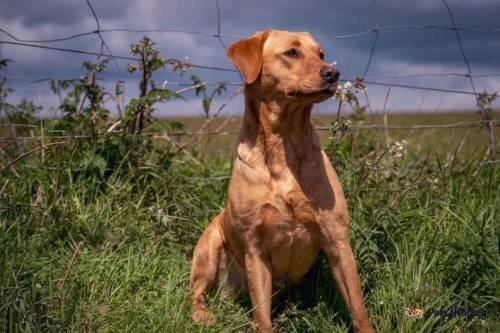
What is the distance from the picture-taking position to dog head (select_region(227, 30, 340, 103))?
9.78ft

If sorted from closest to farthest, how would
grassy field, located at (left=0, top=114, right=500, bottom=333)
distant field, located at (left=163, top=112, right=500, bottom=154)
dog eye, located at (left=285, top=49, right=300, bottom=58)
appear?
grassy field, located at (left=0, top=114, right=500, bottom=333)
dog eye, located at (left=285, top=49, right=300, bottom=58)
distant field, located at (left=163, top=112, right=500, bottom=154)

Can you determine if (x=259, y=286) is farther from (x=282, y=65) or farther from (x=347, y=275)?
(x=282, y=65)

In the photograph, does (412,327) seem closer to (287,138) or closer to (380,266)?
(380,266)

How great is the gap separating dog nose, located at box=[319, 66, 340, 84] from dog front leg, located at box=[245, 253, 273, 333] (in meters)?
1.04

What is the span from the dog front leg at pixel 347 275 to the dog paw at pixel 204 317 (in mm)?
714

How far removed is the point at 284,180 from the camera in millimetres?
3064

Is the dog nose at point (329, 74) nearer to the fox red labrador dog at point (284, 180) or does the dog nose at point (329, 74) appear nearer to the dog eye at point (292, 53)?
the fox red labrador dog at point (284, 180)

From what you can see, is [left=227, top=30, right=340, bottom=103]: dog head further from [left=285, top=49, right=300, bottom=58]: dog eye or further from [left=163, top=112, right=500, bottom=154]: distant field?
[left=163, top=112, right=500, bottom=154]: distant field

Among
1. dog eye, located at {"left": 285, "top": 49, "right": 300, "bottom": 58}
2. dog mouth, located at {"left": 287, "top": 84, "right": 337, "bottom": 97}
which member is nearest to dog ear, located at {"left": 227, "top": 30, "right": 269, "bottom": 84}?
dog eye, located at {"left": 285, "top": 49, "right": 300, "bottom": 58}

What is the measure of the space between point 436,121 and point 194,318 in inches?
116

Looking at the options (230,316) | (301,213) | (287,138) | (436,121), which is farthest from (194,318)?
(436,121)

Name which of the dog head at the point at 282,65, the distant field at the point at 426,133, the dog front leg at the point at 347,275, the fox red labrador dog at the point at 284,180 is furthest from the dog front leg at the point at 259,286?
the distant field at the point at 426,133

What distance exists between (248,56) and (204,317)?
145 cm

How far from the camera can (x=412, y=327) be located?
9.45 feet
